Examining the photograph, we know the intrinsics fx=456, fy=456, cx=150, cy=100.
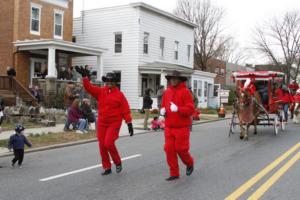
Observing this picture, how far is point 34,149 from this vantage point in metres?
12.4

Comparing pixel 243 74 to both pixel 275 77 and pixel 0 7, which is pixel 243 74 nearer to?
pixel 275 77

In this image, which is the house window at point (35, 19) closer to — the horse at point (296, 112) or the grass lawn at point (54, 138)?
the grass lawn at point (54, 138)

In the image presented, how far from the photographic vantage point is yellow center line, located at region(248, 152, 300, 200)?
7.03m

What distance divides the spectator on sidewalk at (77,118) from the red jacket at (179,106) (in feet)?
28.0

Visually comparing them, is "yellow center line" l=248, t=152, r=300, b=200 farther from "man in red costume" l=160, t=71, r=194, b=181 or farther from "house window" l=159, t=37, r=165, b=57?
"house window" l=159, t=37, r=165, b=57

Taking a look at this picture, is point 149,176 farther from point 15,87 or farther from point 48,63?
point 48,63

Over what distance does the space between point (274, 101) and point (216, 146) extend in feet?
15.8

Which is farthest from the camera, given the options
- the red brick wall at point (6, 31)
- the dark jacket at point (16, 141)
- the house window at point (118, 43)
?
the house window at point (118, 43)

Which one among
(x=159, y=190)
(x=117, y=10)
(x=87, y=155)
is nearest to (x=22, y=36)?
(x=117, y=10)

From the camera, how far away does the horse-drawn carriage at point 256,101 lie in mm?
14718

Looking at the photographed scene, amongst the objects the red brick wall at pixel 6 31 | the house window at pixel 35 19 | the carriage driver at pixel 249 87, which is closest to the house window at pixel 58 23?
the house window at pixel 35 19

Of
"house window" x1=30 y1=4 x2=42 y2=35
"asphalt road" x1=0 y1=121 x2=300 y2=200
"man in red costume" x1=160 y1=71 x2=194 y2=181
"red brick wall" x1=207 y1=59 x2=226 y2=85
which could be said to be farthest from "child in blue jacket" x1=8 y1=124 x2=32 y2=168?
"red brick wall" x1=207 y1=59 x2=226 y2=85

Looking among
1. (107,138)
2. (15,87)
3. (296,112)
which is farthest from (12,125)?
(296,112)

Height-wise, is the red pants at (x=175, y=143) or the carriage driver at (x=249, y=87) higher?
the carriage driver at (x=249, y=87)
